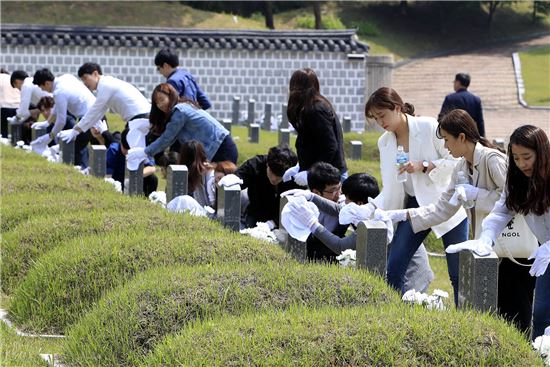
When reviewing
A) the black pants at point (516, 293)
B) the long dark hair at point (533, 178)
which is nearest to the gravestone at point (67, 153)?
the black pants at point (516, 293)

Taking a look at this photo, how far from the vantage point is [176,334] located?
17.9 feet

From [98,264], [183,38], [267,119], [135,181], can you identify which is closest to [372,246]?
[98,264]

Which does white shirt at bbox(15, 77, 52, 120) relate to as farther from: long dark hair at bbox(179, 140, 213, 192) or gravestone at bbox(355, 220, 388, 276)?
gravestone at bbox(355, 220, 388, 276)

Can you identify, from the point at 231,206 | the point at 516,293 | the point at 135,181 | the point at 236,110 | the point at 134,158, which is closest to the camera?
the point at 516,293

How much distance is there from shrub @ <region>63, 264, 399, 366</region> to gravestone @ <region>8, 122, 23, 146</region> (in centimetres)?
933

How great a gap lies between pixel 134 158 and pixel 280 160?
181 centimetres

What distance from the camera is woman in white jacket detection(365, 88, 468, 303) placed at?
698cm

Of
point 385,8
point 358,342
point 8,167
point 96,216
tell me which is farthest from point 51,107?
point 385,8

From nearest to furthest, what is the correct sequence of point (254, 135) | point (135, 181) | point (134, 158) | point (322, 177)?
point (322, 177) → point (134, 158) → point (135, 181) → point (254, 135)

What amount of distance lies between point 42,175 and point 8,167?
82cm

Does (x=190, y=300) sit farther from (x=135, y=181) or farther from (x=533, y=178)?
(x=135, y=181)

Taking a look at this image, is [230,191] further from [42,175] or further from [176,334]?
[42,175]

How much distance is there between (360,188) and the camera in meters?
7.13

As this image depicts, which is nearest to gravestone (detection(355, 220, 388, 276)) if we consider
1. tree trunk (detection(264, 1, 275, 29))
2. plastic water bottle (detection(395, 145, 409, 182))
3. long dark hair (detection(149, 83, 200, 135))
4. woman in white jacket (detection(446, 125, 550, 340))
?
woman in white jacket (detection(446, 125, 550, 340))
